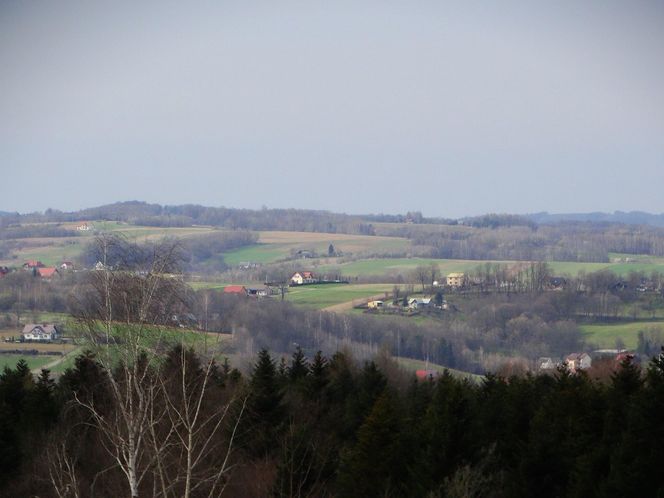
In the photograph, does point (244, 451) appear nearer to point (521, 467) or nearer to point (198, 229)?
point (521, 467)

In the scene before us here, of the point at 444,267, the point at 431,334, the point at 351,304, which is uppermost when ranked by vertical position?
the point at 444,267

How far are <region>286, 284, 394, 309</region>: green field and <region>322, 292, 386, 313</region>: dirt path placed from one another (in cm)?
68

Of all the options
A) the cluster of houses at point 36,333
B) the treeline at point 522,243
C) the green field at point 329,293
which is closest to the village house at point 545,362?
the green field at point 329,293

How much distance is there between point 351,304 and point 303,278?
23.2 m

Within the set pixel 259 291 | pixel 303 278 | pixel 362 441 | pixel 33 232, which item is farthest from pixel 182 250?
pixel 33 232

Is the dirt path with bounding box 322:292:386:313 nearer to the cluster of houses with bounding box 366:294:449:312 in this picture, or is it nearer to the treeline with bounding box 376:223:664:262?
the cluster of houses with bounding box 366:294:449:312

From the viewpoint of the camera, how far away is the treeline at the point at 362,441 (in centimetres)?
1923

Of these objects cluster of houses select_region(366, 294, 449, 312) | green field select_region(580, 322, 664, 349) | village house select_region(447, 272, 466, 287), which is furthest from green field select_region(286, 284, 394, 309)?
green field select_region(580, 322, 664, 349)

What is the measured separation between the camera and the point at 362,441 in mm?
21672

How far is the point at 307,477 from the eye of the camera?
67.8 feet

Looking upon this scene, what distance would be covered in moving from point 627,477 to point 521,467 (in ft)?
10.7

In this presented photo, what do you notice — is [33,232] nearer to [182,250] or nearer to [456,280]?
[456,280]

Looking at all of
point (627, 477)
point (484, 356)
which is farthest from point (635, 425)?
point (484, 356)

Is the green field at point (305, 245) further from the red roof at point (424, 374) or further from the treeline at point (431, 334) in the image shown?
the red roof at point (424, 374)
